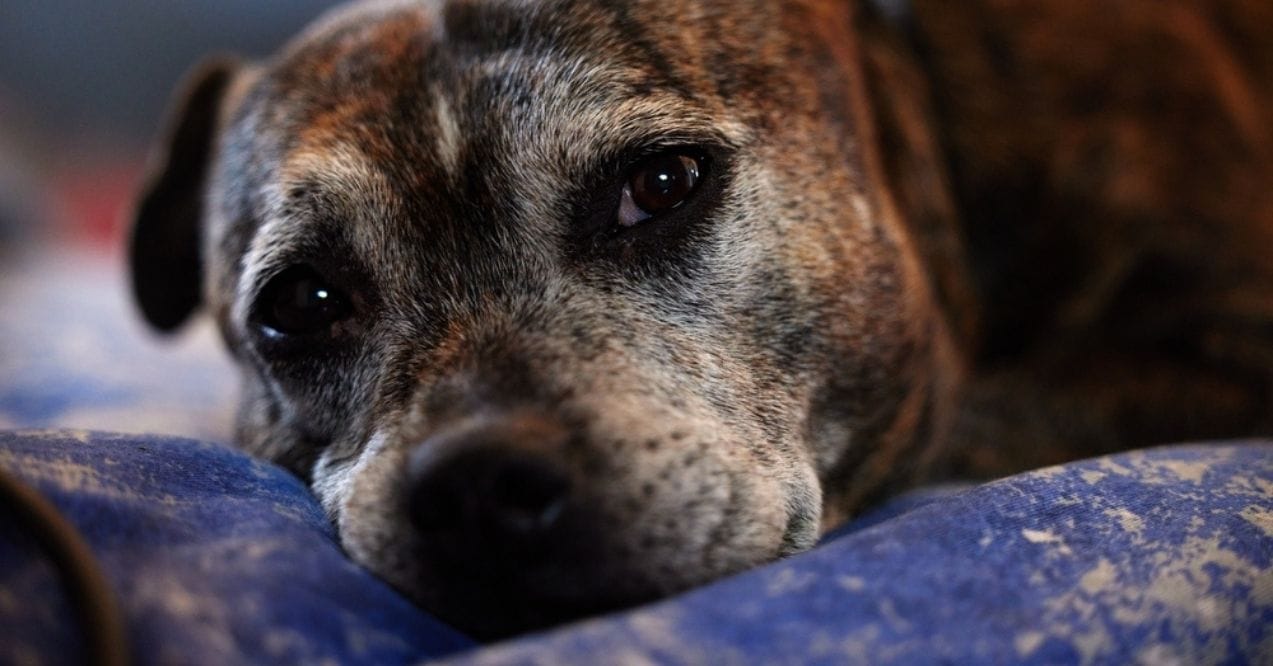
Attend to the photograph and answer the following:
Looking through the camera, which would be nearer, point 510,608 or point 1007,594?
point 1007,594

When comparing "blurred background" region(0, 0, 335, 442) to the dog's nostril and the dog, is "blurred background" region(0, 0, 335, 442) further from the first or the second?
the dog's nostril

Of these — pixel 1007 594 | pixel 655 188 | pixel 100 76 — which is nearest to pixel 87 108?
pixel 100 76

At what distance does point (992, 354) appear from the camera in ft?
6.88

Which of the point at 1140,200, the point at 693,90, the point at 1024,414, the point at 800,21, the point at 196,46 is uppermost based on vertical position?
the point at 196,46

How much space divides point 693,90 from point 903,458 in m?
0.68

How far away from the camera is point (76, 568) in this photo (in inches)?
33.0

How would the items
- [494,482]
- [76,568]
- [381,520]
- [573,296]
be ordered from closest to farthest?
[76,568] → [494,482] → [381,520] → [573,296]

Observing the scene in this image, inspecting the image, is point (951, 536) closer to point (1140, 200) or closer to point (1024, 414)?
point (1024, 414)

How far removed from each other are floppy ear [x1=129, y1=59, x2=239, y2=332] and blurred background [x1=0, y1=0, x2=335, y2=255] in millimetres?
3923

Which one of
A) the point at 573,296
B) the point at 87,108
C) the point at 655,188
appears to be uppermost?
the point at 87,108

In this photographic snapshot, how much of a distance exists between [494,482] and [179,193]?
1.50 meters

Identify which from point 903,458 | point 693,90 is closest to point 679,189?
point 693,90

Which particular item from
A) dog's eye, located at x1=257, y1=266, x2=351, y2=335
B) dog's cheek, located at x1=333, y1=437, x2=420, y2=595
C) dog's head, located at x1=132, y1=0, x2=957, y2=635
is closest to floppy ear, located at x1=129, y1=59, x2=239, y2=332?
dog's head, located at x1=132, y1=0, x2=957, y2=635

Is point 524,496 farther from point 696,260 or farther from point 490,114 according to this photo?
point 490,114
